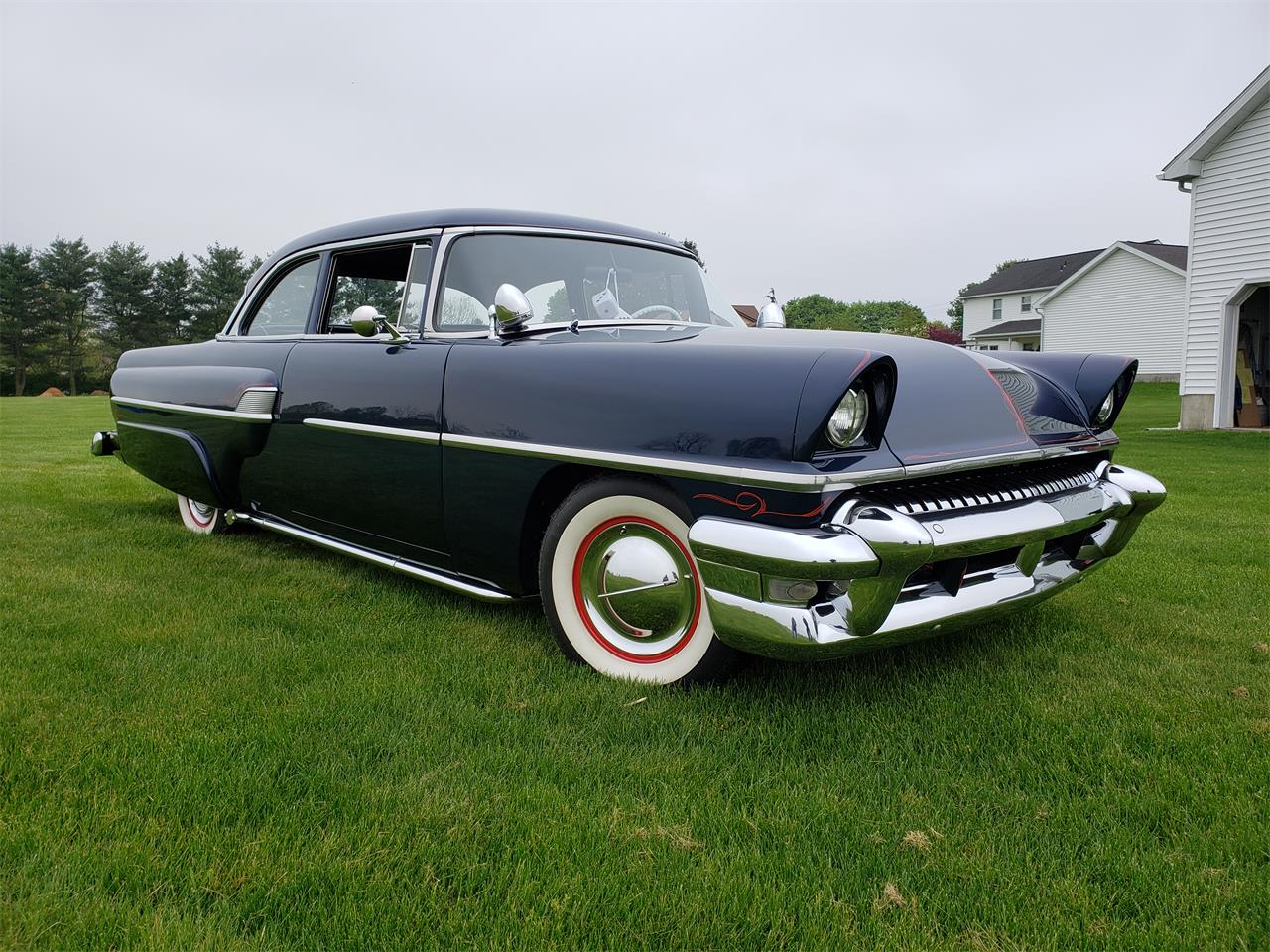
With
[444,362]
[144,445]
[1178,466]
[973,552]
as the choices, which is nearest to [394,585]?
[444,362]

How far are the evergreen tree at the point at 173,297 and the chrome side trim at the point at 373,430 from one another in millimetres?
44916

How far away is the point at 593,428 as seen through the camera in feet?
8.10

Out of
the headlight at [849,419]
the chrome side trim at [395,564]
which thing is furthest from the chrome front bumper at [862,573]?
the chrome side trim at [395,564]

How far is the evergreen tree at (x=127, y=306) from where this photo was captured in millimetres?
42125

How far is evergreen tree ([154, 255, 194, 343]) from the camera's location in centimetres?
4294

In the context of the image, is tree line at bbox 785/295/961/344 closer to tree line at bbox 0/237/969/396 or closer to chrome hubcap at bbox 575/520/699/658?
tree line at bbox 0/237/969/396

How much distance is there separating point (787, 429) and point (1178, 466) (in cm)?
760

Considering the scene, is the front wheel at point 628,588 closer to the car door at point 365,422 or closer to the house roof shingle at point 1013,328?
the car door at point 365,422

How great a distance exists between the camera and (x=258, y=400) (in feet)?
12.2

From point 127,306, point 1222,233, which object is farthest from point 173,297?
point 1222,233

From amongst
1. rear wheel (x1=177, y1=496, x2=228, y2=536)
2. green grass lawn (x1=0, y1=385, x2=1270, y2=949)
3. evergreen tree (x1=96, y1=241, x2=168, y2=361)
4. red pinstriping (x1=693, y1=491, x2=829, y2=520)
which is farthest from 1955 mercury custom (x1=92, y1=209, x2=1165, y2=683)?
evergreen tree (x1=96, y1=241, x2=168, y2=361)

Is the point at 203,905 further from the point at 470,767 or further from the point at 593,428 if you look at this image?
the point at 593,428

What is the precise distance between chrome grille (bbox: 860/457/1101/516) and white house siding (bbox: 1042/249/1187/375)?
97.7 ft

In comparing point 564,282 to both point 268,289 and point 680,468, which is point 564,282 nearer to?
point 680,468
